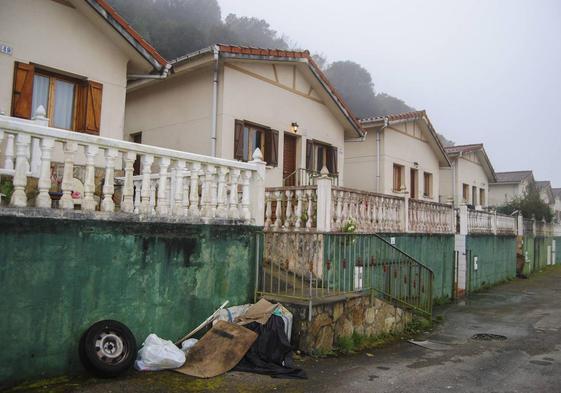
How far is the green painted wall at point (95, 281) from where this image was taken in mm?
4719

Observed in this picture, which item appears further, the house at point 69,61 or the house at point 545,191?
the house at point 545,191

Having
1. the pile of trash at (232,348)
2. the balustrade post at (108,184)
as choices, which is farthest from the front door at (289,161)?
the balustrade post at (108,184)

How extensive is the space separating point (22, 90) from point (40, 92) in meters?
0.57

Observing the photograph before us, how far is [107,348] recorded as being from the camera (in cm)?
524

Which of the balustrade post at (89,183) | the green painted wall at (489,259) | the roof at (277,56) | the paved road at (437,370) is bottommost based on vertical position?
the paved road at (437,370)

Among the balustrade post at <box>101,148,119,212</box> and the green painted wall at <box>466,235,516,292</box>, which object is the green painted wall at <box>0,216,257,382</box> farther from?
the green painted wall at <box>466,235,516,292</box>

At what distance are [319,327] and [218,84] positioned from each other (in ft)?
23.5

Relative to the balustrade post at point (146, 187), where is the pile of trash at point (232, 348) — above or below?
below

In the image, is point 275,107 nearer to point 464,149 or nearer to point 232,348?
point 232,348

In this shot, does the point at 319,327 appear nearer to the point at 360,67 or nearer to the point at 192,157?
the point at 192,157

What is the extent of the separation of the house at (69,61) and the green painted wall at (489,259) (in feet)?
40.2

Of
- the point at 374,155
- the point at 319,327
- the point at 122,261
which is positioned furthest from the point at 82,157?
the point at 374,155

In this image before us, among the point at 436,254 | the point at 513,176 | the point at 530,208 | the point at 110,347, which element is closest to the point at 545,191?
the point at 513,176

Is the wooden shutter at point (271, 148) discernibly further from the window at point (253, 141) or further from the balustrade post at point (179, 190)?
the balustrade post at point (179, 190)
